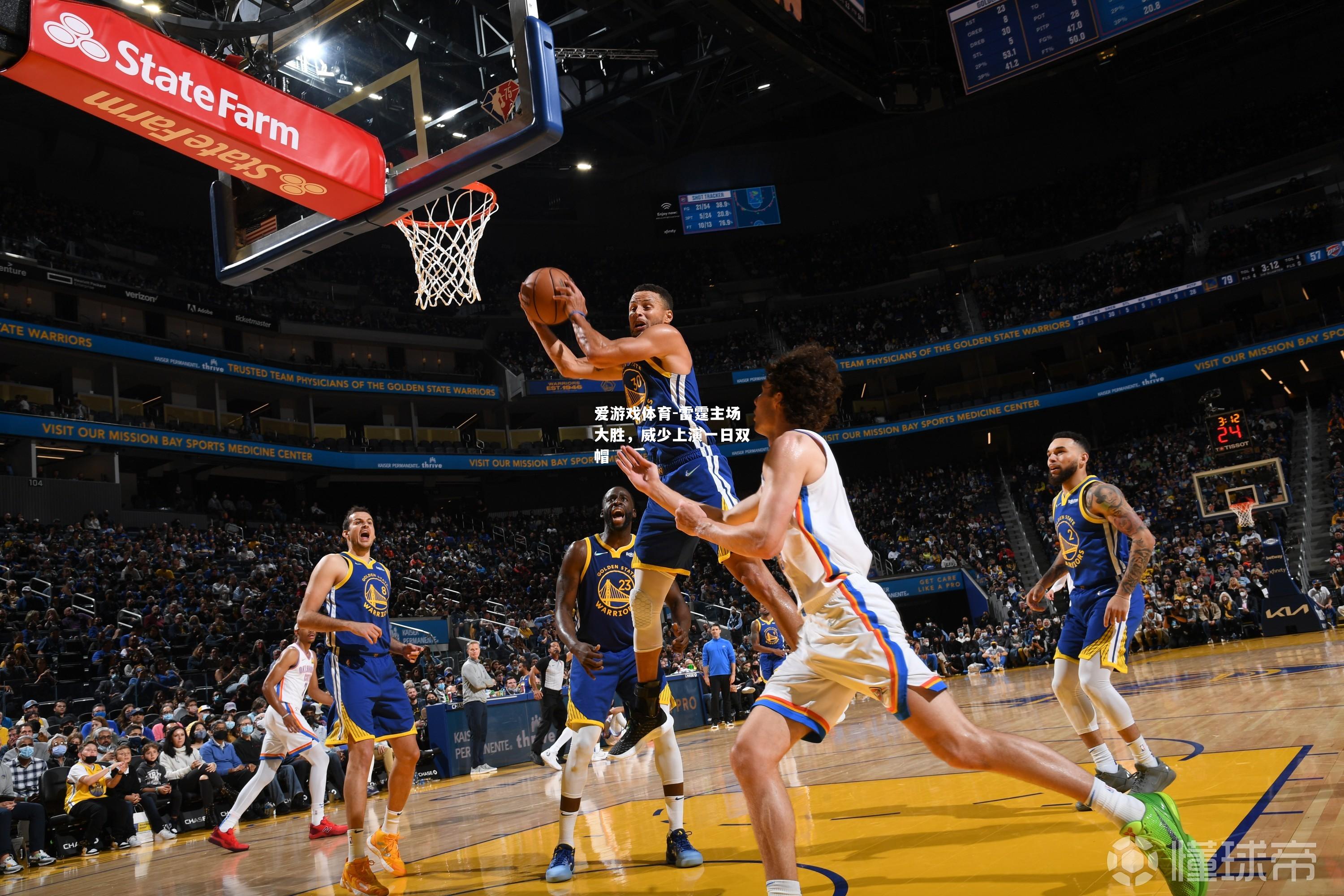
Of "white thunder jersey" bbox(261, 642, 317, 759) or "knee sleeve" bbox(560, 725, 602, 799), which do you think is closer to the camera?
A: "knee sleeve" bbox(560, 725, 602, 799)

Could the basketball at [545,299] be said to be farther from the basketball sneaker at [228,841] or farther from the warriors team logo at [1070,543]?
the basketball sneaker at [228,841]

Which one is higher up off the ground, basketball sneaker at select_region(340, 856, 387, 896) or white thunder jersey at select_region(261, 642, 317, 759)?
white thunder jersey at select_region(261, 642, 317, 759)

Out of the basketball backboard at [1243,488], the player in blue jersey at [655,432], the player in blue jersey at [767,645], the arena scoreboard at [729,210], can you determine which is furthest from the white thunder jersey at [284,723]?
the arena scoreboard at [729,210]

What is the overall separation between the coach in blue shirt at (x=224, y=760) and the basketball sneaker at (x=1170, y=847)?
1093cm

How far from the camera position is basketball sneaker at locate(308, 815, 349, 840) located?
8148mm

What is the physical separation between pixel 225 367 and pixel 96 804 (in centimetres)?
2043

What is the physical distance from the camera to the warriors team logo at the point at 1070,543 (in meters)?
5.58

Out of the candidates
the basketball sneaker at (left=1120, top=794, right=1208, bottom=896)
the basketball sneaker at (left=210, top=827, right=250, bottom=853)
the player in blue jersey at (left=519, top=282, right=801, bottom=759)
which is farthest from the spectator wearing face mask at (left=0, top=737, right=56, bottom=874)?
the basketball sneaker at (left=1120, top=794, right=1208, bottom=896)

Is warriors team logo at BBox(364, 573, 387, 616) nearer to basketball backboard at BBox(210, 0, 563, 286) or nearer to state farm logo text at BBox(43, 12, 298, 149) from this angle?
basketball backboard at BBox(210, 0, 563, 286)

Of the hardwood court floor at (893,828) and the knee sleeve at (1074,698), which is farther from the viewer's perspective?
the knee sleeve at (1074,698)

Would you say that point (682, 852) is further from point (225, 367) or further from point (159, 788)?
point (225, 367)

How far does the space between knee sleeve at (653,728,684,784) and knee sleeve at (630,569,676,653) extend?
60cm

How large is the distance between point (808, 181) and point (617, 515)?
35216 millimetres

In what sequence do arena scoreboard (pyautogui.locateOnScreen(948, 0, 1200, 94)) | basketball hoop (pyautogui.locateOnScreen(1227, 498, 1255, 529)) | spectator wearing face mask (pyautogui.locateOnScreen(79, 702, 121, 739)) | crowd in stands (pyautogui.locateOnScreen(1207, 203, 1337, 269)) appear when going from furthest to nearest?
crowd in stands (pyautogui.locateOnScreen(1207, 203, 1337, 269)), arena scoreboard (pyautogui.locateOnScreen(948, 0, 1200, 94)), basketball hoop (pyautogui.locateOnScreen(1227, 498, 1255, 529)), spectator wearing face mask (pyautogui.locateOnScreen(79, 702, 121, 739))
